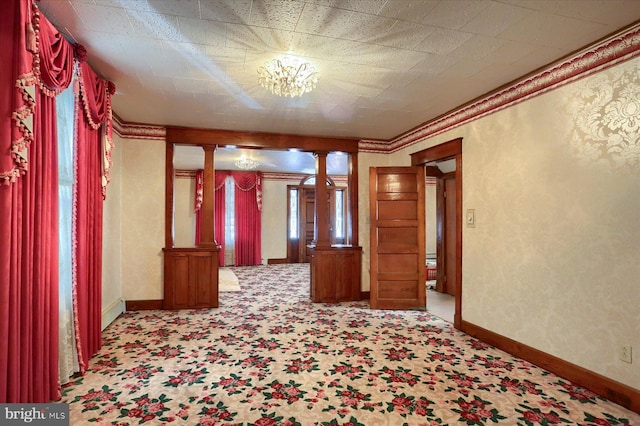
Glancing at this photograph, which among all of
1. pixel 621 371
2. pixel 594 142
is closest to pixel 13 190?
pixel 594 142

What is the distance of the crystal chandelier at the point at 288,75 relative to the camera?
8.79 feet

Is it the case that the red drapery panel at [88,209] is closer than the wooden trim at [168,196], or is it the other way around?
the red drapery panel at [88,209]

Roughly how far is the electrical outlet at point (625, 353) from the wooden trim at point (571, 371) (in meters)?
0.18

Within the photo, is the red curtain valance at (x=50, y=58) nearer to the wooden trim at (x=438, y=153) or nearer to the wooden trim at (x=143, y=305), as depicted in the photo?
the wooden trim at (x=143, y=305)

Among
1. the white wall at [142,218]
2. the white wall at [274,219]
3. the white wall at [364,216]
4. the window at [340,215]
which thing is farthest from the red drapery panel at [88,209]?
the window at [340,215]

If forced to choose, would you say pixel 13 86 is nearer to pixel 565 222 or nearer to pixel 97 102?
pixel 97 102

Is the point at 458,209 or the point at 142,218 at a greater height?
the point at 458,209

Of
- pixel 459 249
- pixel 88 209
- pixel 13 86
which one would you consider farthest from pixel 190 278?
pixel 459 249

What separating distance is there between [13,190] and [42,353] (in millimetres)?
1055

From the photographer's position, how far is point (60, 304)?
2.53m

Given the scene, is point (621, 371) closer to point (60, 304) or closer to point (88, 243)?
point (60, 304)

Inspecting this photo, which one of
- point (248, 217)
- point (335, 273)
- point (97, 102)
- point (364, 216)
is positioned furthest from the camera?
point (248, 217)

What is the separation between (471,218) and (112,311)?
449 cm

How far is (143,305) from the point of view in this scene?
4.65 metres
